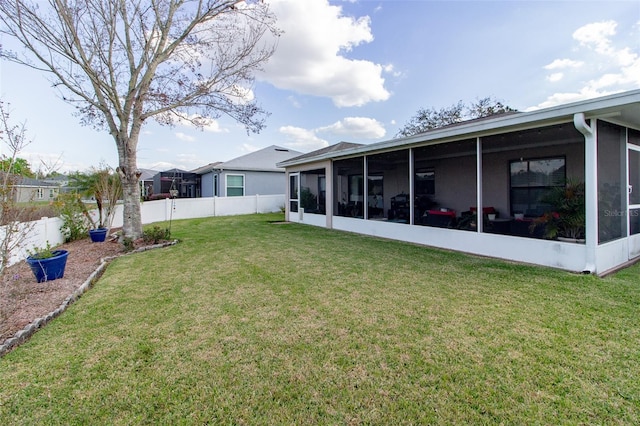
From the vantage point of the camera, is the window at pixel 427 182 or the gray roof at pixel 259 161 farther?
the gray roof at pixel 259 161

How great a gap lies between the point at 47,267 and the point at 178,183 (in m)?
17.0

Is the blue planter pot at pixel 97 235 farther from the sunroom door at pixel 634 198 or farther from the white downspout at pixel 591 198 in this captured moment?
the sunroom door at pixel 634 198

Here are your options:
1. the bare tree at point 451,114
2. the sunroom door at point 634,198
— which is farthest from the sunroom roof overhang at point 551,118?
the bare tree at point 451,114

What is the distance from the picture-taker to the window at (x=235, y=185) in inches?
699

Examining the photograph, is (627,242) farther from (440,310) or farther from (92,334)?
(92,334)

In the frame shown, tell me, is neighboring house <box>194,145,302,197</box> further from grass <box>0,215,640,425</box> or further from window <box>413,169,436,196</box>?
grass <box>0,215,640,425</box>

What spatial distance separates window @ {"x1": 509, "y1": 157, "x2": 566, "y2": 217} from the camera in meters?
7.44

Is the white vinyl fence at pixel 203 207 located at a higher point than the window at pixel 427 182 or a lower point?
lower

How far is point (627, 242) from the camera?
5.50 metres

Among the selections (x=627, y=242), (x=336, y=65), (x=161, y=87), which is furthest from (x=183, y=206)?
(x=627, y=242)

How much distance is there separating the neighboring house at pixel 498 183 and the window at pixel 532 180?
26mm

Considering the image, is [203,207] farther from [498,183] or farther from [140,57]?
[498,183]

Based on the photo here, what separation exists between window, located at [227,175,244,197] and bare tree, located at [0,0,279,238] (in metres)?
8.49

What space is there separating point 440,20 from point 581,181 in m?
7.78
